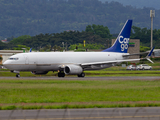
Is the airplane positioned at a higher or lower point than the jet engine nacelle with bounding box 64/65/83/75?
higher

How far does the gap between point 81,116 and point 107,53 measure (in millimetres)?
41148

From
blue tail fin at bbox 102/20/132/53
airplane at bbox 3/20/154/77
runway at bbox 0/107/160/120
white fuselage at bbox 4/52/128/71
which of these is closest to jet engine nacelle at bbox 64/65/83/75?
airplane at bbox 3/20/154/77

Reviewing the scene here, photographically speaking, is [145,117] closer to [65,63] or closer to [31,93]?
[31,93]

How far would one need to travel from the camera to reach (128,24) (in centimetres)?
6106

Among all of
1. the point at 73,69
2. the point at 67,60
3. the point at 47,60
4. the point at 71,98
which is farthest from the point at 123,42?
the point at 71,98

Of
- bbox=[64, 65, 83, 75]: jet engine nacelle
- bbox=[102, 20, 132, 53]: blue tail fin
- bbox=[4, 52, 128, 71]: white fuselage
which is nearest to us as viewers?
bbox=[4, 52, 128, 71]: white fuselage

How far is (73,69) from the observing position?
5075 cm

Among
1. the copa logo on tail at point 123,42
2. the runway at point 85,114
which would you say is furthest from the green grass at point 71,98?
the copa logo on tail at point 123,42

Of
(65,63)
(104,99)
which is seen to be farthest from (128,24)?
(104,99)

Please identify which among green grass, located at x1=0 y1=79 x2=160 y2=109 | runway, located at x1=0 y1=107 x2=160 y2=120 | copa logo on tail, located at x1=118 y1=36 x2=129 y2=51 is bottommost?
green grass, located at x1=0 y1=79 x2=160 y2=109

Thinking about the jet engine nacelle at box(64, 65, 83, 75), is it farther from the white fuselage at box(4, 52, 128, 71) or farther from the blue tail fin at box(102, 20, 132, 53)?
the blue tail fin at box(102, 20, 132, 53)

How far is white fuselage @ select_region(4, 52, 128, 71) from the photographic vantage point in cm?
4859

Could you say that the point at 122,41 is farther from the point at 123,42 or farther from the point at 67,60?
the point at 67,60

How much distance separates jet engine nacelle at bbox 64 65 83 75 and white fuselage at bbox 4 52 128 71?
1.23m
